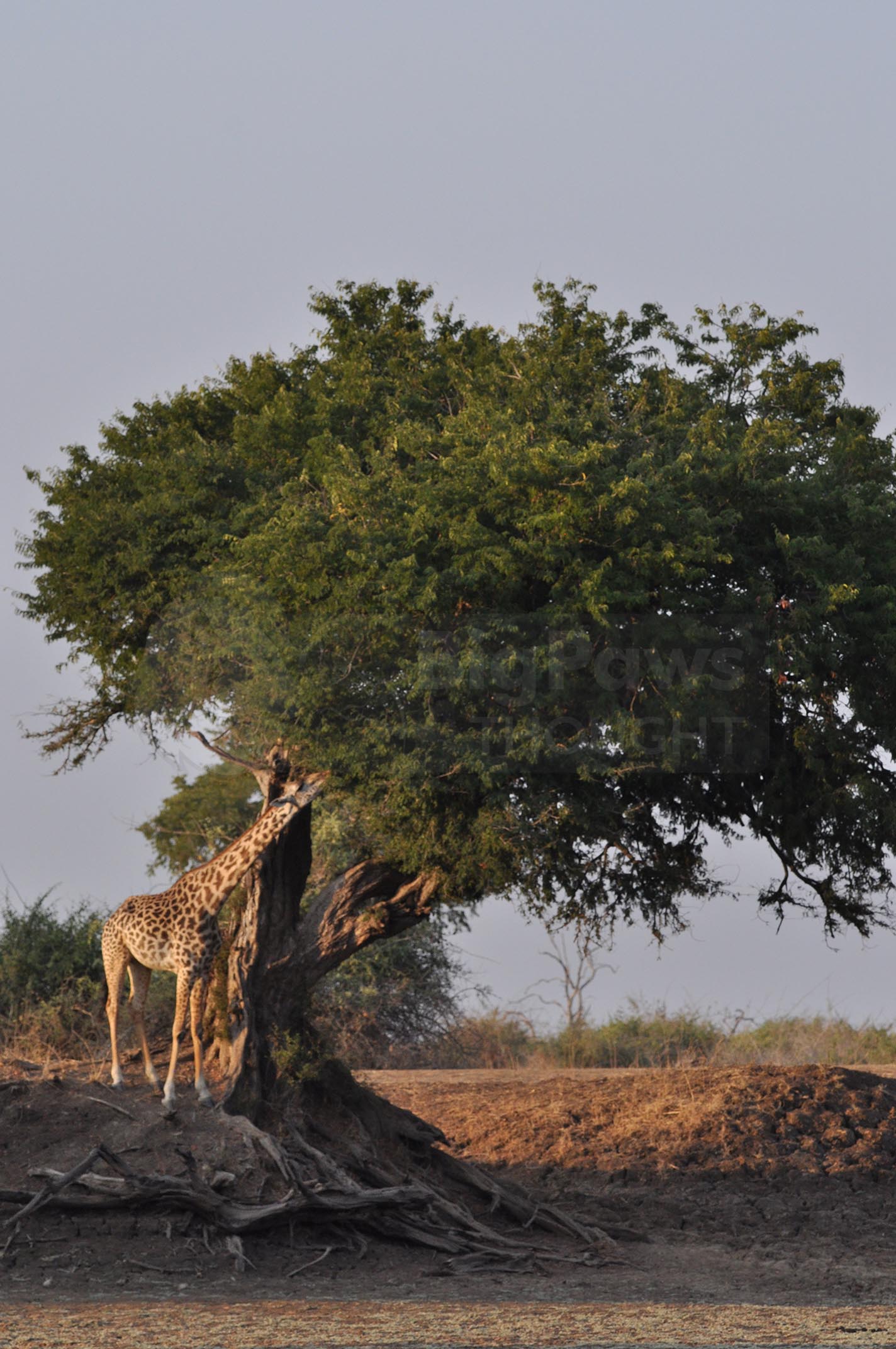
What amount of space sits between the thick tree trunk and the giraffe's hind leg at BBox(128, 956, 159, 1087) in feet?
2.80

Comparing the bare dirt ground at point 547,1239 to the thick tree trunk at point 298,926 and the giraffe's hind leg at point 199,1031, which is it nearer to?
the giraffe's hind leg at point 199,1031

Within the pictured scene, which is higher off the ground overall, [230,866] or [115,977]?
[230,866]

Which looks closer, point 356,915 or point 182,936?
point 182,936

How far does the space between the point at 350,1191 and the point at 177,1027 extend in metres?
2.53

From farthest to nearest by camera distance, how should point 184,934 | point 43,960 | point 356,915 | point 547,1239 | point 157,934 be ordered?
point 43,960 → point 356,915 → point 157,934 → point 184,934 → point 547,1239

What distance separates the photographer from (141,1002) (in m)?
14.6

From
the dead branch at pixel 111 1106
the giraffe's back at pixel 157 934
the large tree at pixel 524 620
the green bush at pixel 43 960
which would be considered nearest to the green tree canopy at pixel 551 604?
the large tree at pixel 524 620

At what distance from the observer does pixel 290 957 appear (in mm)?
15258

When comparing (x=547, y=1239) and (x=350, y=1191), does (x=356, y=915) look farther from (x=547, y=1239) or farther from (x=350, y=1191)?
(x=547, y=1239)

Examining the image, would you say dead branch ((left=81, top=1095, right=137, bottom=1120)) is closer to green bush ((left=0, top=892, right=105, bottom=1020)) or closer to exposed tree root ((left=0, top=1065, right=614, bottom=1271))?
exposed tree root ((left=0, top=1065, right=614, bottom=1271))

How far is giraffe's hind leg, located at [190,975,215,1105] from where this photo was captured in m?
13.4

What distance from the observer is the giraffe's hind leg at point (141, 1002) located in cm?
1412

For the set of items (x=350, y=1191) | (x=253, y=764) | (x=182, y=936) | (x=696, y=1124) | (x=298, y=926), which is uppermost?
(x=253, y=764)

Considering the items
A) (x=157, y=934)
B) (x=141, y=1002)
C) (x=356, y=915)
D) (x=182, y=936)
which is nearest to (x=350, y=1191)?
(x=182, y=936)
